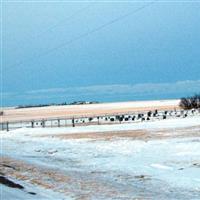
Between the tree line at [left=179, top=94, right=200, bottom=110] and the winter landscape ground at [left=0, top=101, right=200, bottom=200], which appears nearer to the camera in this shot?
the winter landscape ground at [left=0, top=101, right=200, bottom=200]

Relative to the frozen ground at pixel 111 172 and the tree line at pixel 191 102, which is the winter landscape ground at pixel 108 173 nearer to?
the frozen ground at pixel 111 172

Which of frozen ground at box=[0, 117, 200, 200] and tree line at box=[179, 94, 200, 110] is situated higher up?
tree line at box=[179, 94, 200, 110]

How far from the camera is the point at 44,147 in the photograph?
103ft

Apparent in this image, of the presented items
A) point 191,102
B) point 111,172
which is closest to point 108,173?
point 111,172

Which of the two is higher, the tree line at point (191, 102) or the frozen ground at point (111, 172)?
the tree line at point (191, 102)

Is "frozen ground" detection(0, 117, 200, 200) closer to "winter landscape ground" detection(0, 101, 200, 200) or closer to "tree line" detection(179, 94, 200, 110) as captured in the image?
"winter landscape ground" detection(0, 101, 200, 200)

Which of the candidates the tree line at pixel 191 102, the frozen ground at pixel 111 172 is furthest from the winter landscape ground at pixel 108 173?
the tree line at pixel 191 102

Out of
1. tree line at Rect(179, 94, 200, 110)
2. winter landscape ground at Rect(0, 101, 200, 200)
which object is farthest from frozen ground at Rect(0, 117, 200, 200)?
tree line at Rect(179, 94, 200, 110)

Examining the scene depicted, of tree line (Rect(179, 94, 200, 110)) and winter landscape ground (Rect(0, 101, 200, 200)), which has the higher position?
tree line (Rect(179, 94, 200, 110))

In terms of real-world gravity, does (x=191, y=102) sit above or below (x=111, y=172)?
above

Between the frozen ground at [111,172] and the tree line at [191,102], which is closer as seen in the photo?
the frozen ground at [111,172]

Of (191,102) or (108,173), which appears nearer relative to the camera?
(108,173)

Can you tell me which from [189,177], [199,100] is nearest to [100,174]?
[189,177]

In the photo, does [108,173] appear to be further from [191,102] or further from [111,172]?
[191,102]
